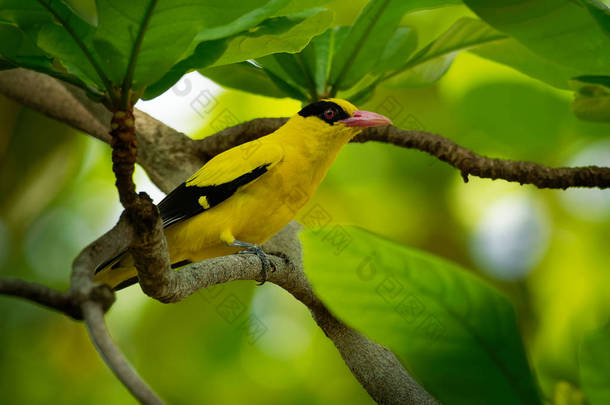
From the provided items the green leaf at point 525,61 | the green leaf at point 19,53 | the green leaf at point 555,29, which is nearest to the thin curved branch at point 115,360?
the green leaf at point 19,53

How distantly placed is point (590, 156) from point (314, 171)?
1697 millimetres

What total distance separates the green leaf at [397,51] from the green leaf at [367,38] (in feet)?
0.17

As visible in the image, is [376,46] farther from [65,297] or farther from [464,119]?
[65,297]

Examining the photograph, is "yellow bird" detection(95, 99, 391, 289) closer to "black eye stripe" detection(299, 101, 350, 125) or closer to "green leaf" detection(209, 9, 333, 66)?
"black eye stripe" detection(299, 101, 350, 125)

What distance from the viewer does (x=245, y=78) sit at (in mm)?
2588

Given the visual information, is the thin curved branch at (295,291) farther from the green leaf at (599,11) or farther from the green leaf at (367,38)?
the green leaf at (599,11)

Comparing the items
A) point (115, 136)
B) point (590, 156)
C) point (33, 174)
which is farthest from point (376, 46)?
point (33, 174)

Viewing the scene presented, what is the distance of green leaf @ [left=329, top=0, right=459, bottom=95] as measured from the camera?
214 cm

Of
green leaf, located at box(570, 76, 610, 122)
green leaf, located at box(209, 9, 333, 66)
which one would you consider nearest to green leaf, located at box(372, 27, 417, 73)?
green leaf, located at box(570, 76, 610, 122)

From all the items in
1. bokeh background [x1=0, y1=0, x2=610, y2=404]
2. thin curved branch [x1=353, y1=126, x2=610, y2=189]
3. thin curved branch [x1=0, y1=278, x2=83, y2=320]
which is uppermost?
thin curved branch [x1=0, y1=278, x2=83, y2=320]

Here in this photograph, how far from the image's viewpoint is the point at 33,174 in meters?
4.50

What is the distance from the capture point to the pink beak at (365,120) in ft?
8.76

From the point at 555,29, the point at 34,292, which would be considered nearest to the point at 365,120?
the point at 555,29

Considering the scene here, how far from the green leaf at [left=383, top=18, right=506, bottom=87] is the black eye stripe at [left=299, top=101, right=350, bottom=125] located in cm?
28
